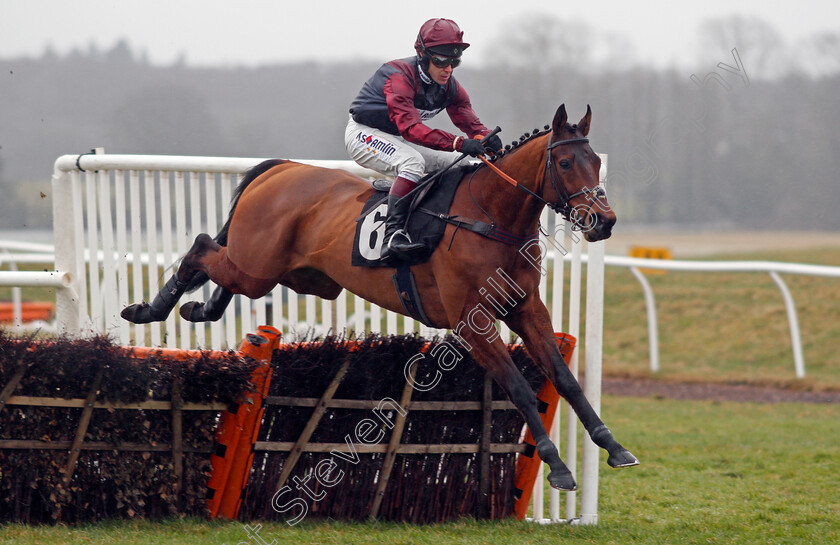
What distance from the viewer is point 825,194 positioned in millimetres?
17703

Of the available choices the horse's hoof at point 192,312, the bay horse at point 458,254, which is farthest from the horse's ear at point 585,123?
the horse's hoof at point 192,312

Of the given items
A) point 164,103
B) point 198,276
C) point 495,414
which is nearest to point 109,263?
point 198,276

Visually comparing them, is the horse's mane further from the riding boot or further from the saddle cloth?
the riding boot

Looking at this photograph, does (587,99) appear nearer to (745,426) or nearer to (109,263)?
(745,426)

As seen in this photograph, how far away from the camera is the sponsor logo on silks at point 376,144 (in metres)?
4.38

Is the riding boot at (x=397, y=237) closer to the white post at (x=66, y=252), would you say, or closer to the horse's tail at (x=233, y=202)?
the horse's tail at (x=233, y=202)

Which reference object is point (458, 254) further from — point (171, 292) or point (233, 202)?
point (171, 292)

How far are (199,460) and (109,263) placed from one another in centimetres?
145

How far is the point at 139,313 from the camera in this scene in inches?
187

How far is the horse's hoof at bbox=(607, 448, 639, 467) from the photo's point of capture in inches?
149

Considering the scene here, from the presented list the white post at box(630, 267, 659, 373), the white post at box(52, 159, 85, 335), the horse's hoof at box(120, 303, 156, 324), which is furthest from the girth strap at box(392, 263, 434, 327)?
the white post at box(630, 267, 659, 373)

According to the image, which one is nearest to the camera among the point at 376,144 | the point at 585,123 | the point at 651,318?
the point at 585,123

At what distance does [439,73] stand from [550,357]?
1.40 metres

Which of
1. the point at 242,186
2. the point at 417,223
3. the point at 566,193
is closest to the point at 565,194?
the point at 566,193
